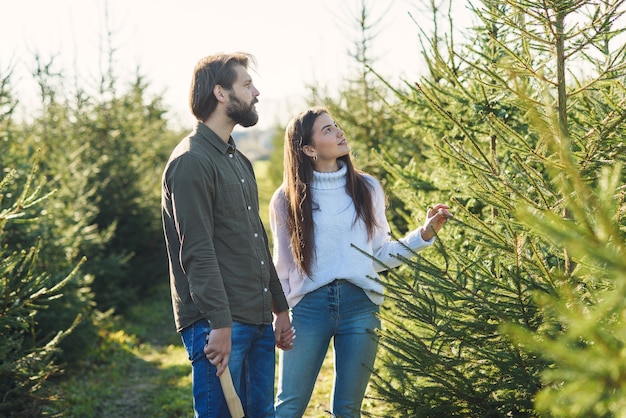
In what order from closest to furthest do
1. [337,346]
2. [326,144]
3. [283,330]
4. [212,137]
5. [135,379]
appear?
[212,137] → [283,330] → [337,346] → [326,144] → [135,379]

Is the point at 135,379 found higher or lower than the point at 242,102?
lower

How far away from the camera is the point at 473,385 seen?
291cm

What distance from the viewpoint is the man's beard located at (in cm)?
326

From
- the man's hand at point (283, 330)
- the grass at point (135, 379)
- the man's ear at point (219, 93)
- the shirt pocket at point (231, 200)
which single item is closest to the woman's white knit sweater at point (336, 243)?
the man's hand at point (283, 330)

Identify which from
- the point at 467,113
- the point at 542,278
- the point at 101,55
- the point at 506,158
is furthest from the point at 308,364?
the point at 101,55

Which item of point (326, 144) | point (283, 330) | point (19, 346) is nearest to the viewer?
point (283, 330)

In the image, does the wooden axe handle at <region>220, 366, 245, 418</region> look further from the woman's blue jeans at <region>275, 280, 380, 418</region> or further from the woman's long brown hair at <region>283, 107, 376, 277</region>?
the woman's long brown hair at <region>283, 107, 376, 277</region>

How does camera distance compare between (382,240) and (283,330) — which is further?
(382,240)

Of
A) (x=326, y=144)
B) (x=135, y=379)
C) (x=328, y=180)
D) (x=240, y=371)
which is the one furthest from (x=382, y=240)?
(x=135, y=379)

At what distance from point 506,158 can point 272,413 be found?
7.07 ft

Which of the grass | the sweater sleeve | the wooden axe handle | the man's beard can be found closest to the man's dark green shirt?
the man's beard

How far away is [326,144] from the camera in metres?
3.85

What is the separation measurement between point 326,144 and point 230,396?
155 centimetres

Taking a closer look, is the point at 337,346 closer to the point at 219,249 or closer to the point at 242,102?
the point at 219,249
